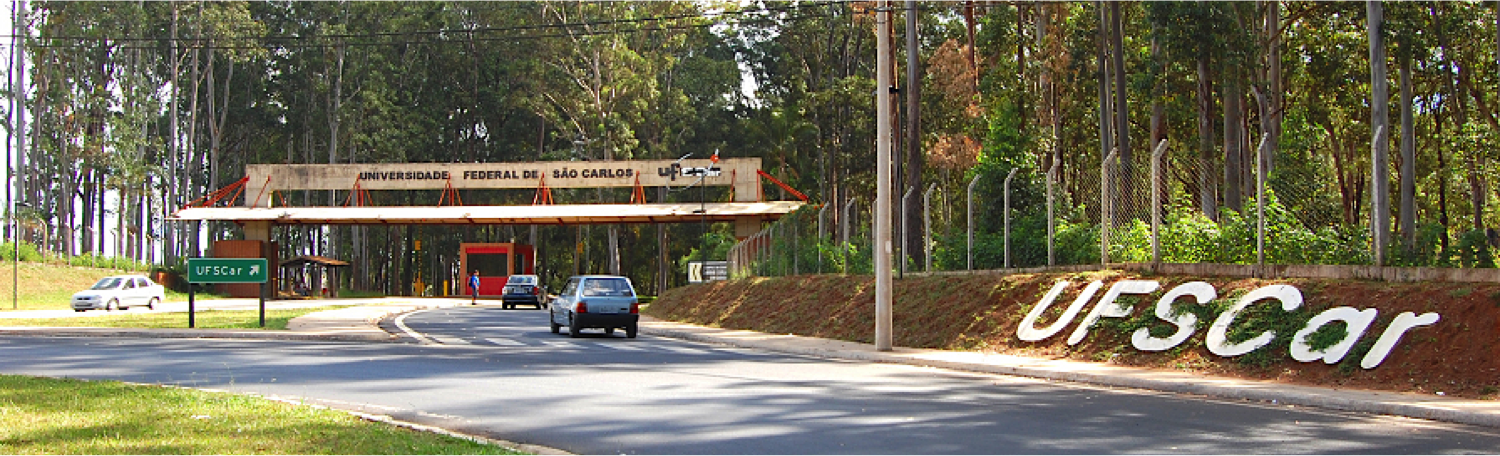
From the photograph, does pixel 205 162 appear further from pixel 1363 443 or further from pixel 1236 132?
pixel 1363 443

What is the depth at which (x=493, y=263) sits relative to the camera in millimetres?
63000

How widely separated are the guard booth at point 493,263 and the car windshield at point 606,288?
115 feet

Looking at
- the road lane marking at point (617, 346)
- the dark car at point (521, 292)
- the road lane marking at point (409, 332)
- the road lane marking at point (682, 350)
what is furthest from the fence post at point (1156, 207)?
the dark car at point (521, 292)

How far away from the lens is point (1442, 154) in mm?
45906

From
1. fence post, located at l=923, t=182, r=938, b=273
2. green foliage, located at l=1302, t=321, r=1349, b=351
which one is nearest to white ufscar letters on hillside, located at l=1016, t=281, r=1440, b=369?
green foliage, located at l=1302, t=321, r=1349, b=351

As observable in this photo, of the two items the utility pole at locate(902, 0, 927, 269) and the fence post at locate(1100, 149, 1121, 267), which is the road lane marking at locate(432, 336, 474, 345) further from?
the fence post at locate(1100, 149, 1121, 267)

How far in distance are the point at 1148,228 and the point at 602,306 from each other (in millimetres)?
11425

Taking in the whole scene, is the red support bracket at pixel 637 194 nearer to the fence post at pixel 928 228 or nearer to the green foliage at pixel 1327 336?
the fence post at pixel 928 228

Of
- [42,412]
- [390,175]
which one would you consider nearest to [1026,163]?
[42,412]

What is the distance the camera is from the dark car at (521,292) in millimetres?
50125

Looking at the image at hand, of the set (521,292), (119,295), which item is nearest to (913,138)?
(521,292)

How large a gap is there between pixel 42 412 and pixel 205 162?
80521 mm

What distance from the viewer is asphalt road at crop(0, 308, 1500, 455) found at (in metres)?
10.3

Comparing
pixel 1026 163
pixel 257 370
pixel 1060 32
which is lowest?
pixel 257 370
